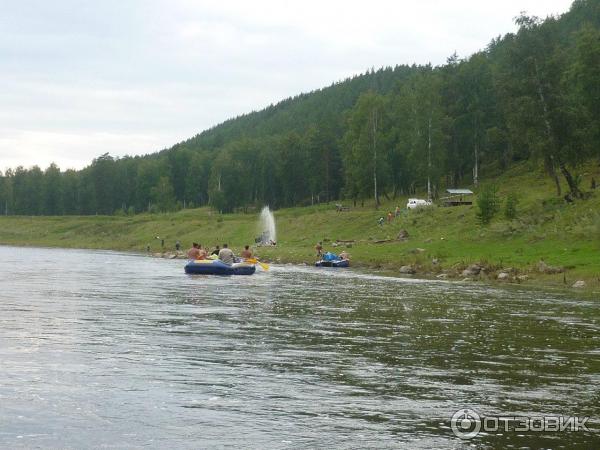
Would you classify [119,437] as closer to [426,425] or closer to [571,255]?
[426,425]

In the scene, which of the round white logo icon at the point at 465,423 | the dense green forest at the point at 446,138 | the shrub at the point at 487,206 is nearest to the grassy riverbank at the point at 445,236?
the shrub at the point at 487,206

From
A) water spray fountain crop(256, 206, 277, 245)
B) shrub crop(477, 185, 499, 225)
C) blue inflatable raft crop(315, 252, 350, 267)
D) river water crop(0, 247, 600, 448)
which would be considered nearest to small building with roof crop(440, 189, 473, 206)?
shrub crop(477, 185, 499, 225)

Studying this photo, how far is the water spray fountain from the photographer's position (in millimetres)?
92475

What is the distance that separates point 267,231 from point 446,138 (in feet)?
95.1

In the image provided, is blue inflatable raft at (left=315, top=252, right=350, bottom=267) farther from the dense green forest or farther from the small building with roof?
the small building with roof

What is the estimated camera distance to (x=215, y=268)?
51.3 meters

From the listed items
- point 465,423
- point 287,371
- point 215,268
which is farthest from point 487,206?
point 465,423

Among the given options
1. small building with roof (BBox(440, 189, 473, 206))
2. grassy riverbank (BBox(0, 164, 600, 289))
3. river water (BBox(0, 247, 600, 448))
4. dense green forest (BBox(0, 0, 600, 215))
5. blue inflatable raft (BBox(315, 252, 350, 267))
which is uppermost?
dense green forest (BBox(0, 0, 600, 215))

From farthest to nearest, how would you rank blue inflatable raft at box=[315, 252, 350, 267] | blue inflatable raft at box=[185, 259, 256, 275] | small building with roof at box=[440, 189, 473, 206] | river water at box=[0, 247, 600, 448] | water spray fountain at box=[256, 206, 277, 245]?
water spray fountain at box=[256, 206, 277, 245], small building with roof at box=[440, 189, 473, 206], blue inflatable raft at box=[315, 252, 350, 267], blue inflatable raft at box=[185, 259, 256, 275], river water at box=[0, 247, 600, 448]

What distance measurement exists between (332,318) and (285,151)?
123047mm

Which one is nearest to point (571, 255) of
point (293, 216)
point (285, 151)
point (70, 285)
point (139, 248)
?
point (70, 285)

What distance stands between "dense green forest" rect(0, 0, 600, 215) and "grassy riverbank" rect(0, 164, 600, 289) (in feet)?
15.3

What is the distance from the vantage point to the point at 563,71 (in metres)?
65.4

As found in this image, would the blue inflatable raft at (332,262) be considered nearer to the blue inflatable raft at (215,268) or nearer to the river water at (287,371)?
the blue inflatable raft at (215,268)
